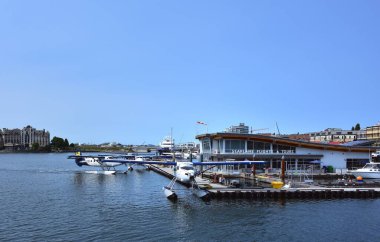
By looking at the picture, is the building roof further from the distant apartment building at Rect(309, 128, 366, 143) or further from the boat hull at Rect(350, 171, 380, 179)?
the distant apartment building at Rect(309, 128, 366, 143)

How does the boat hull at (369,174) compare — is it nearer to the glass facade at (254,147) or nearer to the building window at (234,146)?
the glass facade at (254,147)

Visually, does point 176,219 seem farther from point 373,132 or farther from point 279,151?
point 373,132

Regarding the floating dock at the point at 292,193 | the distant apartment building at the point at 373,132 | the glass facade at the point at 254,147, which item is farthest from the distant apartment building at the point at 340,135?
the floating dock at the point at 292,193

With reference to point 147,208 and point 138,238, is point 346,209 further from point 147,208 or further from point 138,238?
point 138,238

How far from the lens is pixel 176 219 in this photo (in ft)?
111

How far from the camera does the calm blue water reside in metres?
28.7

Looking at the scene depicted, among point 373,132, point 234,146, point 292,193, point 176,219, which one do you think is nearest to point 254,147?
point 234,146

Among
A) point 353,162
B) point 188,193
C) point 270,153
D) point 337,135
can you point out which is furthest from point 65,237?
point 337,135

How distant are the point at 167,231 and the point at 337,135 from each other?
149m

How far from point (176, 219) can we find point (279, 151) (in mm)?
42123

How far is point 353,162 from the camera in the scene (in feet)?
246

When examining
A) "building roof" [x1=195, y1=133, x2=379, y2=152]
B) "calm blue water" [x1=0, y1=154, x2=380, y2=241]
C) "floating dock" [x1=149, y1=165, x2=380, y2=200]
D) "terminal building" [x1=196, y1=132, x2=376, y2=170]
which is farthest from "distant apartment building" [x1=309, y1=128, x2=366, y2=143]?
"calm blue water" [x1=0, y1=154, x2=380, y2=241]

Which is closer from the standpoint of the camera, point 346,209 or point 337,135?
point 346,209

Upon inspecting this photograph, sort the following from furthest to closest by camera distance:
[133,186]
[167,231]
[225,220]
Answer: [133,186] < [225,220] < [167,231]
